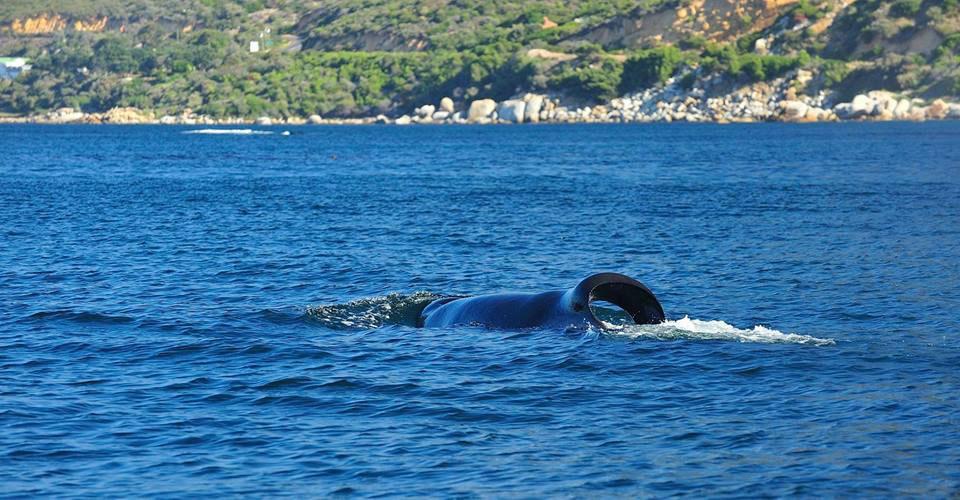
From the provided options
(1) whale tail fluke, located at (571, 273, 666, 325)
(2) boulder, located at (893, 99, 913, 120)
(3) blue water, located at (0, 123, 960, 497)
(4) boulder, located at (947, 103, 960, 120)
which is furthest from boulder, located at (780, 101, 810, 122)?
(1) whale tail fluke, located at (571, 273, 666, 325)

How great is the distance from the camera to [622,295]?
2367 cm

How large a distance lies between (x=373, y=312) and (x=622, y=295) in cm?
574

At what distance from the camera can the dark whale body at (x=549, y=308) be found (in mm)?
23172

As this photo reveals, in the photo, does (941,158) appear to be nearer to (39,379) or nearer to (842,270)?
(842,270)

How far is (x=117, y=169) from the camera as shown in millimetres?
90938

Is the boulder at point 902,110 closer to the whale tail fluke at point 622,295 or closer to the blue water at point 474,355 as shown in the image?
the blue water at point 474,355

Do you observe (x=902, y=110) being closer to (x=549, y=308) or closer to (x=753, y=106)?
(x=753, y=106)

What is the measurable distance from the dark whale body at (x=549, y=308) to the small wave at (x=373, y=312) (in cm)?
99

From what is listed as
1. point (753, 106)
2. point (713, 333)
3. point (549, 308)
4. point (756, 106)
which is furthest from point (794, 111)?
point (549, 308)

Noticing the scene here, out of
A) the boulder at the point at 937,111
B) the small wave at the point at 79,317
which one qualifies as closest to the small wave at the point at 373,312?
the small wave at the point at 79,317

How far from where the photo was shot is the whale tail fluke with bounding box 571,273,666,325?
72.3 ft

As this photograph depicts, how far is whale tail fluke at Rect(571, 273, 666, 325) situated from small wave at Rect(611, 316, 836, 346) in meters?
0.34

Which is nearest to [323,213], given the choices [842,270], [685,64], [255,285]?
[255,285]

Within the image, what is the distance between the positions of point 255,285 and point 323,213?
73.0ft
